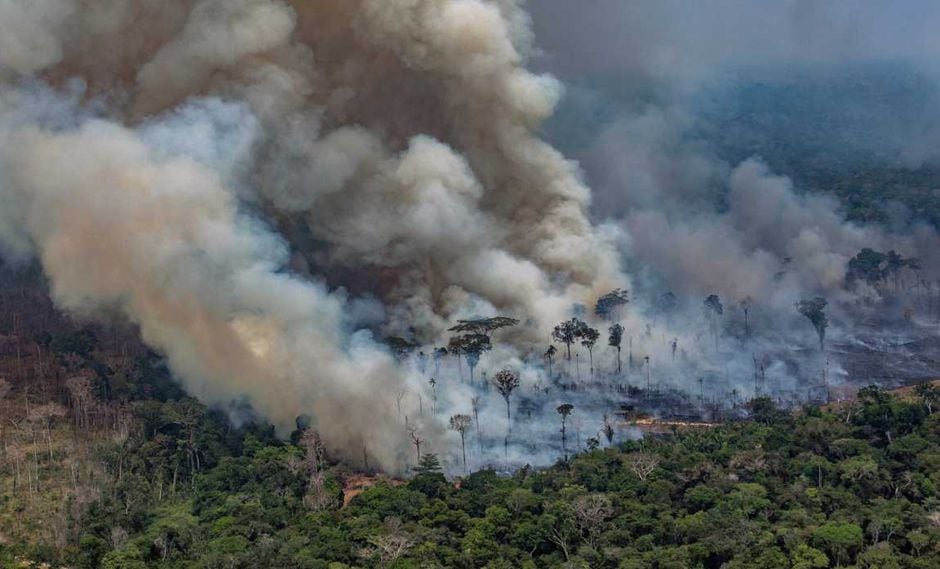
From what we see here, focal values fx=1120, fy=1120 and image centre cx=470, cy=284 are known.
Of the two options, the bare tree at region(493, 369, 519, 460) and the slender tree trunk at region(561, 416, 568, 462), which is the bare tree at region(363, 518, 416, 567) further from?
the bare tree at region(493, 369, 519, 460)

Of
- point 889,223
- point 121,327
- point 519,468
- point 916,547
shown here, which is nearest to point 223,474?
point 519,468

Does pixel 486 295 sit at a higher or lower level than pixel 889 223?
lower

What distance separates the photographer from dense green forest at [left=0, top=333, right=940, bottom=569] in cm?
3900

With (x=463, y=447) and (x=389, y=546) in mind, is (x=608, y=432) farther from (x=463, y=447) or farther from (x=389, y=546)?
(x=389, y=546)

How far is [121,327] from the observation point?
211 feet

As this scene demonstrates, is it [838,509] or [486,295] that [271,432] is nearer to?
[486,295]

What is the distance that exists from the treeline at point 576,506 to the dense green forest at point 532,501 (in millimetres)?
80

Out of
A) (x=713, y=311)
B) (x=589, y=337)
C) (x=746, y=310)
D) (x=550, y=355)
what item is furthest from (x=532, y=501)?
(x=746, y=310)

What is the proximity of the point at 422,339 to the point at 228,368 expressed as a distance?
37.1ft

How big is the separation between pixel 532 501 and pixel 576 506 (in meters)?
2.14

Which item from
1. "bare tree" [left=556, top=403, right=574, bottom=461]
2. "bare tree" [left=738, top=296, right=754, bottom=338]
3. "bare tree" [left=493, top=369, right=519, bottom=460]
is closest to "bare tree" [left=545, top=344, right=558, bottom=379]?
"bare tree" [left=493, top=369, right=519, bottom=460]

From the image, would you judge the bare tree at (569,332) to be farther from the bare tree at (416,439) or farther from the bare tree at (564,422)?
the bare tree at (416,439)

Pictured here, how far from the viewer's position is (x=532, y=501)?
43.1m

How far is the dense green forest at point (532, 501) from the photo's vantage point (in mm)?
39000
